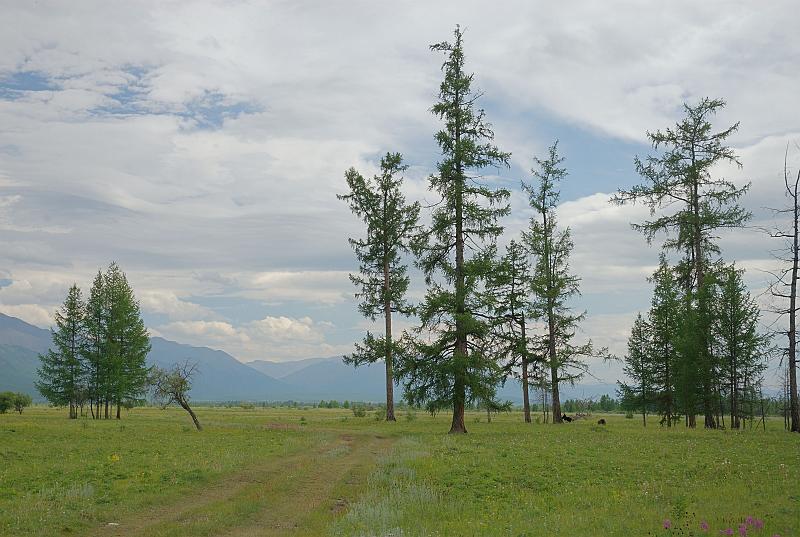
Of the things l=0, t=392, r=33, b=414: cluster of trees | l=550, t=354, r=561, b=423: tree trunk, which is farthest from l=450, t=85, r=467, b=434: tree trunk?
l=0, t=392, r=33, b=414: cluster of trees

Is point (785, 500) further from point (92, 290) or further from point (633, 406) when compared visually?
point (92, 290)

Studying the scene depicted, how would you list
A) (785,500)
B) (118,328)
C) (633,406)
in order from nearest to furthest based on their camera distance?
(785,500)
(633,406)
(118,328)

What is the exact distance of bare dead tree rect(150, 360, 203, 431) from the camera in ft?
154

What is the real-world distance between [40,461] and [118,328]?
4741 cm

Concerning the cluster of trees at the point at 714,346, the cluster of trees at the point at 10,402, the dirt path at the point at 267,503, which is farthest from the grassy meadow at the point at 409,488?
the cluster of trees at the point at 10,402

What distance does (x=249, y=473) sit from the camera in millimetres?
21703

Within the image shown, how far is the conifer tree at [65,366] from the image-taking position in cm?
6812

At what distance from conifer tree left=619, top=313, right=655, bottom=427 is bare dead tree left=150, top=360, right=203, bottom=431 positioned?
41.0 m

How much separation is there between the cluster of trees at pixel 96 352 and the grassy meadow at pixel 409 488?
130 ft

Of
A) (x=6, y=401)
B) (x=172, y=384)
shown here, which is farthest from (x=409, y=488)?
(x=6, y=401)

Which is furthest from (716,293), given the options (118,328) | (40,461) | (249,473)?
(118,328)

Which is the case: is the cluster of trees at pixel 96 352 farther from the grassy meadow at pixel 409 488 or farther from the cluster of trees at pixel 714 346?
the cluster of trees at pixel 714 346

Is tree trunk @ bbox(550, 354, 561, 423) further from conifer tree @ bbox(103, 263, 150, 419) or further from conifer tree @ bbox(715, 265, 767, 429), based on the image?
conifer tree @ bbox(103, 263, 150, 419)

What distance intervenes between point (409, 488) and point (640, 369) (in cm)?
4802
